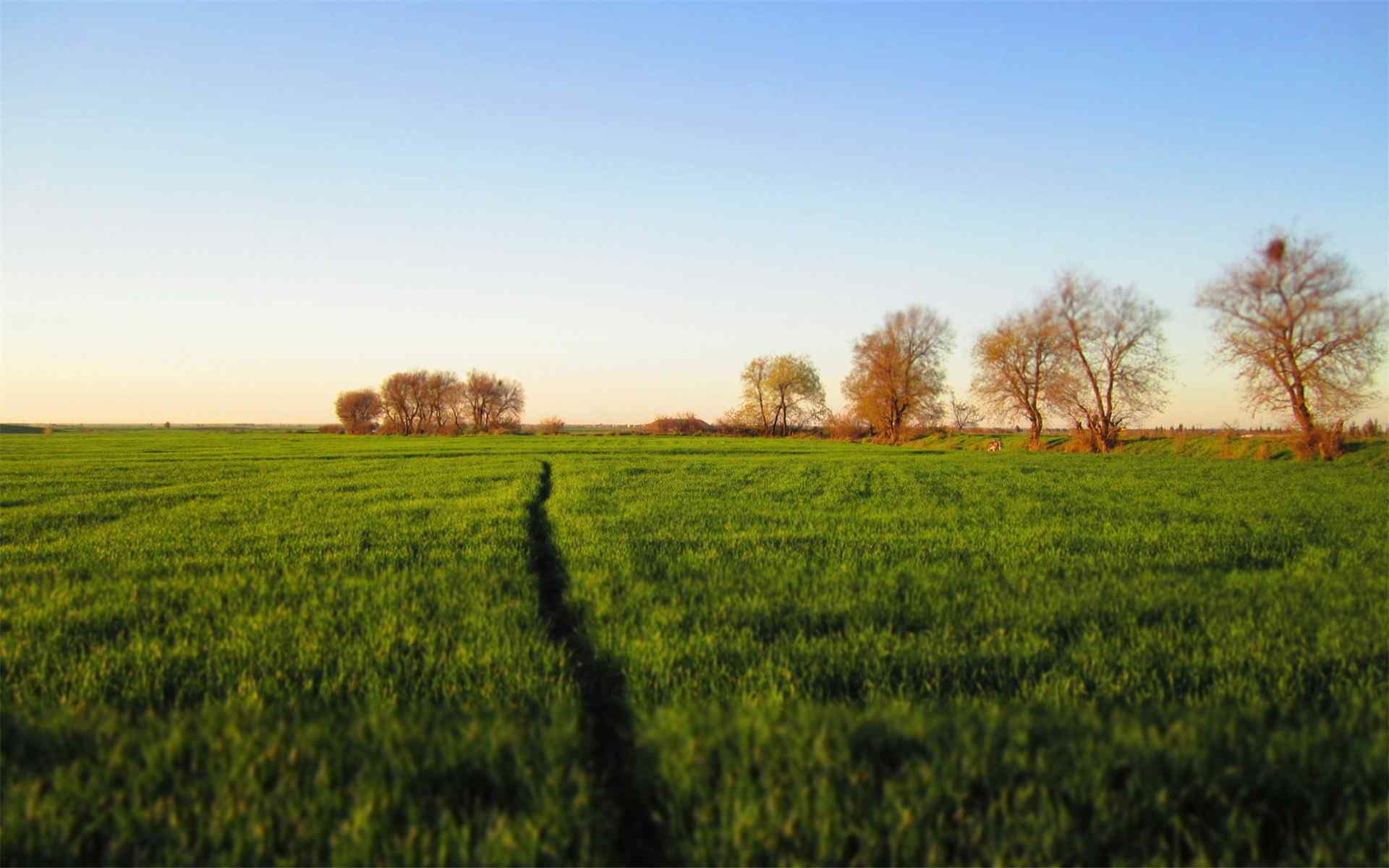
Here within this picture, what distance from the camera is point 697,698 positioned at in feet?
12.0

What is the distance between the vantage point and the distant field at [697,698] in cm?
251

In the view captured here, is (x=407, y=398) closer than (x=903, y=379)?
No

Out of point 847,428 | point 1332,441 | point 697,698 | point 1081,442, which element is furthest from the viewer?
point 847,428

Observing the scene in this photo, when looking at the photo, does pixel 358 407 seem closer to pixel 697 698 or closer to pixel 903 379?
pixel 903 379

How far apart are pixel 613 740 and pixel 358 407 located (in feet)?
410

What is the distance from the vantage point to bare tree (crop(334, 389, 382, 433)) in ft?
371

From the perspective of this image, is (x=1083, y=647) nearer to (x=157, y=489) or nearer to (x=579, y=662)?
(x=579, y=662)

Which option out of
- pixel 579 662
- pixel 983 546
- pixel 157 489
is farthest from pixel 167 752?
pixel 157 489

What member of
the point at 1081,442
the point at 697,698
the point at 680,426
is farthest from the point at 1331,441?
the point at 680,426

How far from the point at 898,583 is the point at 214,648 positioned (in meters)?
5.48

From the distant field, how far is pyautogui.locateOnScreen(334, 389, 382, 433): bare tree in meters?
115

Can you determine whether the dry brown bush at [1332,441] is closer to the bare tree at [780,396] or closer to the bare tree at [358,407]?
the bare tree at [780,396]

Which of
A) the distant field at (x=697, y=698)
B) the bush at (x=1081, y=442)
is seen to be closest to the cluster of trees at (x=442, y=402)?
the bush at (x=1081, y=442)

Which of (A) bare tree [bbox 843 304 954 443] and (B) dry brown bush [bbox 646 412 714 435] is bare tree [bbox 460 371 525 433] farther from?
(A) bare tree [bbox 843 304 954 443]
